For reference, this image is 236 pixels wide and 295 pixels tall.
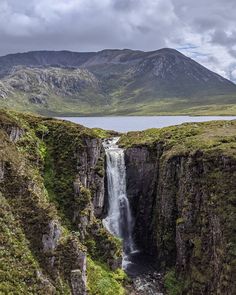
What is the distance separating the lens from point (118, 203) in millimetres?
81000

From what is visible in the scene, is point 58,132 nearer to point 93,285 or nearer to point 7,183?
point 7,183

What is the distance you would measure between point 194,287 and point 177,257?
783 cm

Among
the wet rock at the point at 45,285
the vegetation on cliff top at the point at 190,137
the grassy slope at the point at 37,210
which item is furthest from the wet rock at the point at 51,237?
the vegetation on cliff top at the point at 190,137

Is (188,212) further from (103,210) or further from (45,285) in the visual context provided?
(45,285)

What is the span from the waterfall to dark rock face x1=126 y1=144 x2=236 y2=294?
4.62 feet

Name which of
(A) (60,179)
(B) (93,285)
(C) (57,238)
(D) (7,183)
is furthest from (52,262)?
(A) (60,179)

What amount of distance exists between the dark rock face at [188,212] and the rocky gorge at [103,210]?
0.16m

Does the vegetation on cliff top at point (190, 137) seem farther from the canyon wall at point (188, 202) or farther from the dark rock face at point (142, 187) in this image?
the dark rock face at point (142, 187)

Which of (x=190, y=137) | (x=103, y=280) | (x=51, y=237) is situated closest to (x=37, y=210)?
(x=51, y=237)

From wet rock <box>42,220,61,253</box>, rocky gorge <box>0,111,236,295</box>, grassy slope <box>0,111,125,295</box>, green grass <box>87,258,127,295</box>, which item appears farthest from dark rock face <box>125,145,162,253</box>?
wet rock <box>42,220,61,253</box>

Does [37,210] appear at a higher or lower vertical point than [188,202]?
higher

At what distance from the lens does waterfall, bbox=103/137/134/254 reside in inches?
3100

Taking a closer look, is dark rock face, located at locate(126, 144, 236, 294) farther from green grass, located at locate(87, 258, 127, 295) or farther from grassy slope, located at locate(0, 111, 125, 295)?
grassy slope, located at locate(0, 111, 125, 295)

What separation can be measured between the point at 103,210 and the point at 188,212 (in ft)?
60.0
